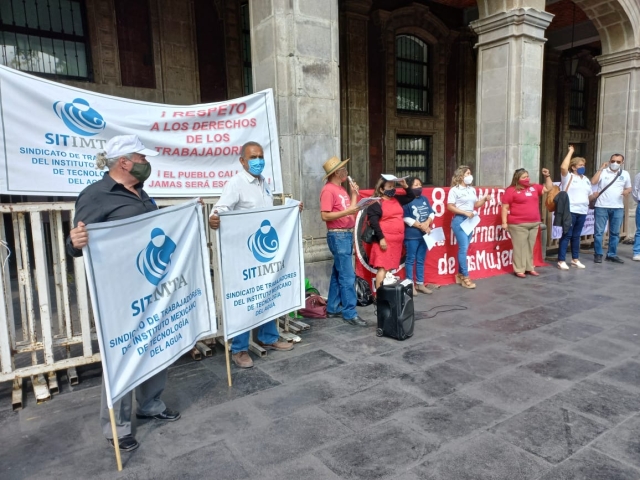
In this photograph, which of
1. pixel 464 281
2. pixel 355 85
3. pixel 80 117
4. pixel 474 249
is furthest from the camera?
pixel 355 85

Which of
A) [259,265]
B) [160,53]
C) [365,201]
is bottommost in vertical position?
[259,265]

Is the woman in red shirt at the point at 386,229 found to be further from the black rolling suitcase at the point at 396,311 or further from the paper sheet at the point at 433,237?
the paper sheet at the point at 433,237

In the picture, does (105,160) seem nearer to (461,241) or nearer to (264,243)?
(264,243)

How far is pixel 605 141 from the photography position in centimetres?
1155

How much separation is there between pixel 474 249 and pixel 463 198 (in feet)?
3.76

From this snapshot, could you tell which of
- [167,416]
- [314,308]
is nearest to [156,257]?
[167,416]

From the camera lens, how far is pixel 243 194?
420cm

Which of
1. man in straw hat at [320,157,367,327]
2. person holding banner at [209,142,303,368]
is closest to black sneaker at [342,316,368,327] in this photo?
man in straw hat at [320,157,367,327]

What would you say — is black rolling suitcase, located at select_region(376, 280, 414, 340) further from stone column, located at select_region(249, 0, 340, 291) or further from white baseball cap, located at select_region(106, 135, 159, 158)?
white baseball cap, located at select_region(106, 135, 159, 158)

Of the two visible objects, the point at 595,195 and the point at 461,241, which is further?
the point at 595,195

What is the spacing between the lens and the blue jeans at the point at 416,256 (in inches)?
262

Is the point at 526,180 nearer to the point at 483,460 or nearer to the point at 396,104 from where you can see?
the point at 483,460

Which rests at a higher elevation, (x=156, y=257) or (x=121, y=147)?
(x=121, y=147)

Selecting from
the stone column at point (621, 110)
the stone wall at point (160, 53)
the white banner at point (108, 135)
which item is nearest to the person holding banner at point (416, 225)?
the white banner at point (108, 135)
